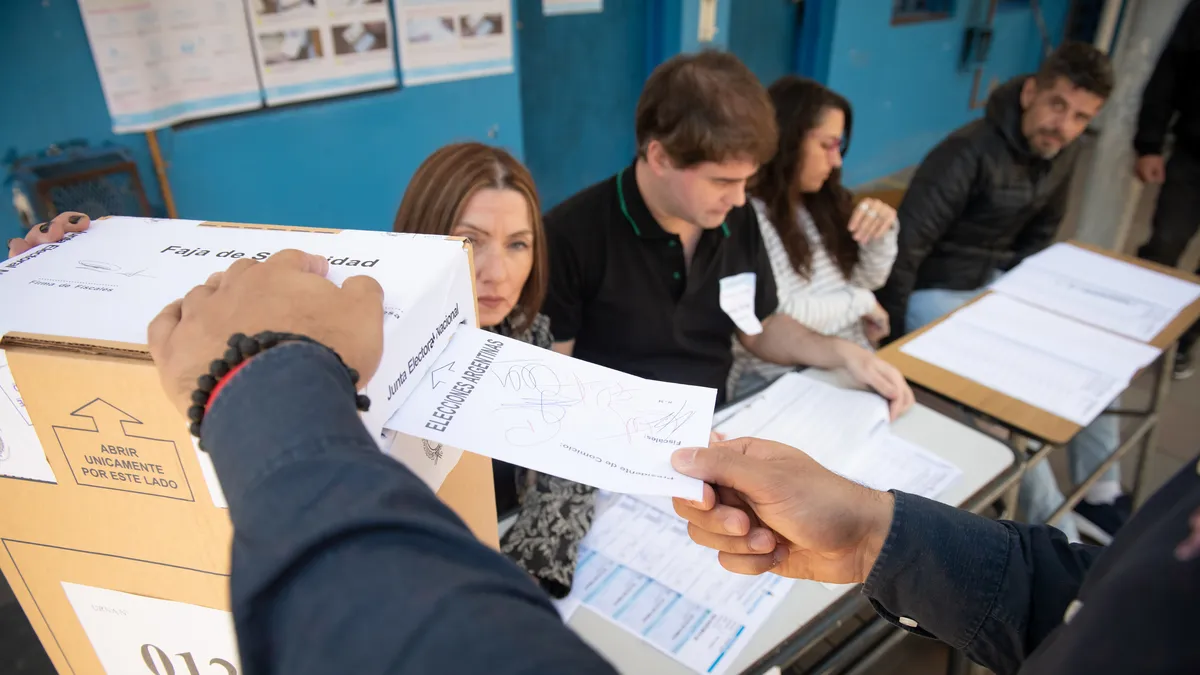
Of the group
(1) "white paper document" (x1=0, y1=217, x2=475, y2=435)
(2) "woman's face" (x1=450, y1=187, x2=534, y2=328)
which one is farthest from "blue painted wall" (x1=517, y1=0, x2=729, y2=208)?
(1) "white paper document" (x1=0, y1=217, x2=475, y2=435)

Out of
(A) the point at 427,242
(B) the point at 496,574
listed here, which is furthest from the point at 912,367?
(B) the point at 496,574

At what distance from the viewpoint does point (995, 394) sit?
63.6 inches

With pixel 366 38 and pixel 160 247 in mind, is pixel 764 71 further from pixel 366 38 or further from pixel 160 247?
pixel 160 247

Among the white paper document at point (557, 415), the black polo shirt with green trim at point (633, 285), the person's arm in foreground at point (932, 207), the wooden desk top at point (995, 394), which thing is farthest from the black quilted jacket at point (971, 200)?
the white paper document at point (557, 415)

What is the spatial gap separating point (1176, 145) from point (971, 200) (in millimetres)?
1636

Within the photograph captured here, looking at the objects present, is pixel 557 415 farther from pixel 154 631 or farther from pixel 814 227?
pixel 814 227

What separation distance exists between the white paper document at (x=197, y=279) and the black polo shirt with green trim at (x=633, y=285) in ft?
3.34

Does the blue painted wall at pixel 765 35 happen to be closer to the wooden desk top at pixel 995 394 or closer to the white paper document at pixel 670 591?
the wooden desk top at pixel 995 394

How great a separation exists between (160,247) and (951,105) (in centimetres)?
575

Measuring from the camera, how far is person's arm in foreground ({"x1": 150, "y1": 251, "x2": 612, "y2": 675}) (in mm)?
347

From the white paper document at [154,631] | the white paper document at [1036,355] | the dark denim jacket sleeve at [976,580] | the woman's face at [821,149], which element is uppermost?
the woman's face at [821,149]

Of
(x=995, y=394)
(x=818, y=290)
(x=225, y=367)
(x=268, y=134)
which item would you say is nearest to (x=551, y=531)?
(x=225, y=367)

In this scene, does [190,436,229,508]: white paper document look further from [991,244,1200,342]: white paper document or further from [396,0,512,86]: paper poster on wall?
[396,0,512,86]: paper poster on wall

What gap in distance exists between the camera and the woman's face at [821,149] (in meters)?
2.04
